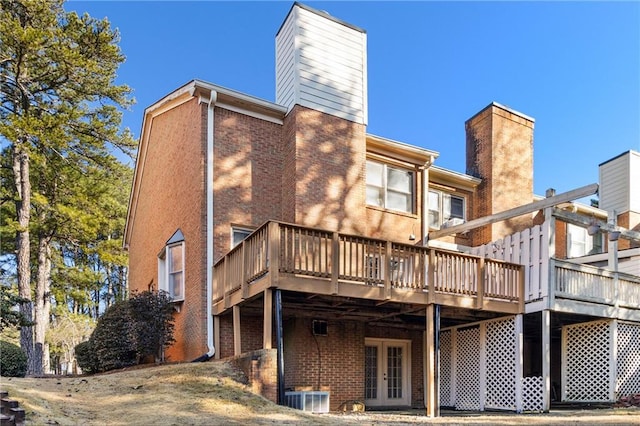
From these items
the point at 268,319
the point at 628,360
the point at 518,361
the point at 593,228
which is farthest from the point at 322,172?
the point at 628,360

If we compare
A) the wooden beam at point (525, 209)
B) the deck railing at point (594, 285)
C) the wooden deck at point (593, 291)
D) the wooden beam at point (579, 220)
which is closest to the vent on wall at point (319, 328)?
the wooden beam at point (525, 209)

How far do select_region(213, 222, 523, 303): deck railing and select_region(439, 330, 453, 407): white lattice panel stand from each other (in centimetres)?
265

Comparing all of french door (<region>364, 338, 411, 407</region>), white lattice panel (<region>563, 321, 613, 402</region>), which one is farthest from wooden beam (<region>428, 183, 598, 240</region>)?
white lattice panel (<region>563, 321, 613, 402</region>)

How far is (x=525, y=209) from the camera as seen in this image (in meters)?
13.6

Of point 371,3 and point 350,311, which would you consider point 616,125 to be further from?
point 350,311

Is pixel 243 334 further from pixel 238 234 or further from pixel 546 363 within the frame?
pixel 546 363

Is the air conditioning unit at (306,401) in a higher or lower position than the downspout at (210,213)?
lower

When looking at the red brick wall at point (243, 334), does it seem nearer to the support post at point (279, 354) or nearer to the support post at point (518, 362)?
the support post at point (279, 354)

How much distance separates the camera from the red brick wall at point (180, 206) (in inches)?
480

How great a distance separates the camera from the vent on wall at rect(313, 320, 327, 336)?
1221 centimetres

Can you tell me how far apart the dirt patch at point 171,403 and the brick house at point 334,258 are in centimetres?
90

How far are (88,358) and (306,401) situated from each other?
651 cm

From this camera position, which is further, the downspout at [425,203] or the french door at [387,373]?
the downspout at [425,203]

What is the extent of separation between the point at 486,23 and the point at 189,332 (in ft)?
39.8
